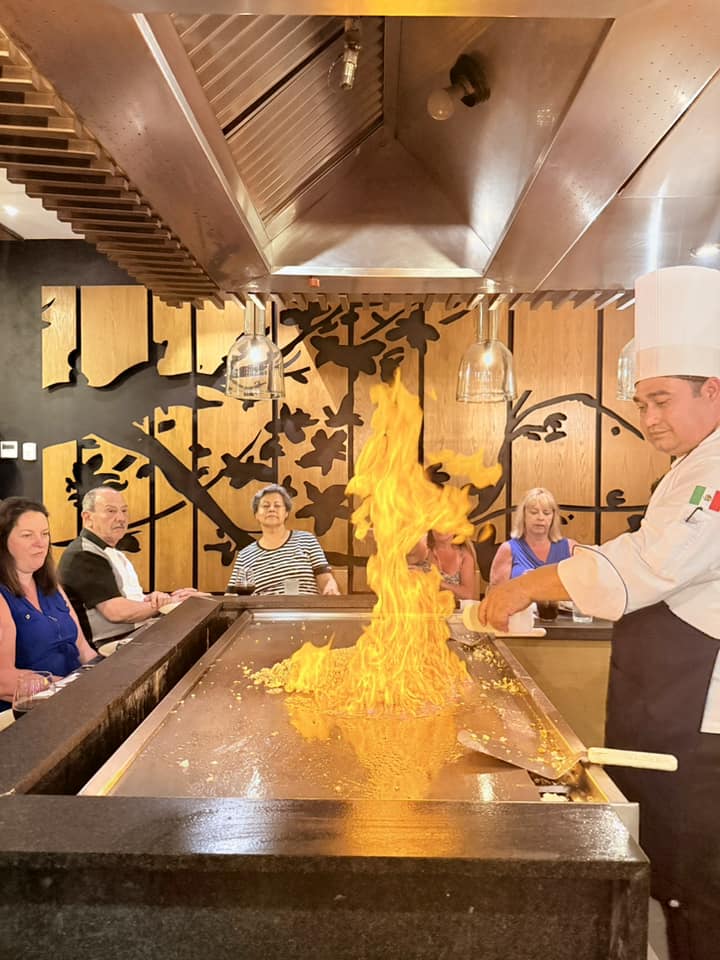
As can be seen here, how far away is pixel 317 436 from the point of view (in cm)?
619

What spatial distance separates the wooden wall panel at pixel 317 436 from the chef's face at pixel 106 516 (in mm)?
2141

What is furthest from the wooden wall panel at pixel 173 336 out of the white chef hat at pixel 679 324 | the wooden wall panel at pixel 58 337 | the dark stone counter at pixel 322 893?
the dark stone counter at pixel 322 893

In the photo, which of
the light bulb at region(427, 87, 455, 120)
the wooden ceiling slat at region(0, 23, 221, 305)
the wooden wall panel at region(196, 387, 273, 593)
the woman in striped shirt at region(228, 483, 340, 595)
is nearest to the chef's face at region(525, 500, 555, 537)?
the woman in striped shirt at region(228, 483, 340, 595)

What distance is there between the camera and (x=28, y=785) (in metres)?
1.30

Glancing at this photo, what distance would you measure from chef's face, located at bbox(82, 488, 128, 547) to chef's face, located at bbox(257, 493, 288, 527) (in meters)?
0.84

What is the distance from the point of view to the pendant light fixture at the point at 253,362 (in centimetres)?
275

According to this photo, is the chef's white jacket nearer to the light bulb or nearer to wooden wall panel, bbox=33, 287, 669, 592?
the light bulb

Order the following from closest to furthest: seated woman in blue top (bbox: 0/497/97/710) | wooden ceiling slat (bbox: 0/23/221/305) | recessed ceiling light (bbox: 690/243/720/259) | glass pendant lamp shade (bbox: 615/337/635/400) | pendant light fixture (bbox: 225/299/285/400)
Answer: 1. wooden ceiling slat (bbox: 0/23/221/305)
2. recessed ceiling light (bbox: 690/243/720/259)
3. pendant light fixture (bbox: 225/299/285/400)
4. glass pendant lamp shade (bbox: 615/337/635/400)
5. seated woman in blue top (bbox: 0/497/97/710)

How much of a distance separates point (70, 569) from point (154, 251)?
93.4 inches

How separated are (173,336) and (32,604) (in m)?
3.32

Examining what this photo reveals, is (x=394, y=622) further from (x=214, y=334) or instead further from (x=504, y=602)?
(x=214, y=334)

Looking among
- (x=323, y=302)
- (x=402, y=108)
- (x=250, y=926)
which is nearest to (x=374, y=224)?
(x=402, y=108)

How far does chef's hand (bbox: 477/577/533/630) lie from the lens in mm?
1959

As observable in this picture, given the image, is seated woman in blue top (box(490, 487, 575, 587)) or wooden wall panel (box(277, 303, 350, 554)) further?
wooden wall panel (box(277, 303, 350, 554))
